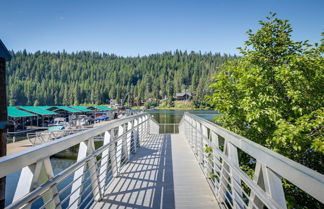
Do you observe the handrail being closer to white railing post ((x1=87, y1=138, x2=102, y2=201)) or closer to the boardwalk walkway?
white railing post ((x1=87, y1=138, x2=102, y2=201))

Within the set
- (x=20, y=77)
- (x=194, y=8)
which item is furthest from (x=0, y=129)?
(x=20, y=77)

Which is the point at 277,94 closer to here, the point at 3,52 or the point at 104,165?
the point at 104,165

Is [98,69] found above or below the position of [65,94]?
A: above

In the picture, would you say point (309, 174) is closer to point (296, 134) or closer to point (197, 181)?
point (197, 181)

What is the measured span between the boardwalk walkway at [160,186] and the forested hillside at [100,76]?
93.8 m

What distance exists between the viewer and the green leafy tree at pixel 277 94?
4.71 meters

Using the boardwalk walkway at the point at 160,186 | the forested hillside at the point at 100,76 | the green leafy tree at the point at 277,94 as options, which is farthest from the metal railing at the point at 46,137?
the forested hillside at the point at 100,76

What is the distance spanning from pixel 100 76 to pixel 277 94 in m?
157

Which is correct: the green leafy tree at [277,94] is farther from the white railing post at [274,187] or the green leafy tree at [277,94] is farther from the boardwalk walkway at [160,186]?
the white railing post at [274,187]

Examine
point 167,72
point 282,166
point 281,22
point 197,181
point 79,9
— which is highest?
point 167,72

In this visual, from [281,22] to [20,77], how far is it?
175266mm

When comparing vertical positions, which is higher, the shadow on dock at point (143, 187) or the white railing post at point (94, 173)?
the white railing post at point (94, 173)

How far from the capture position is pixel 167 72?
523ft

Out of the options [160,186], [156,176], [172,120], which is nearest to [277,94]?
[156,176]
